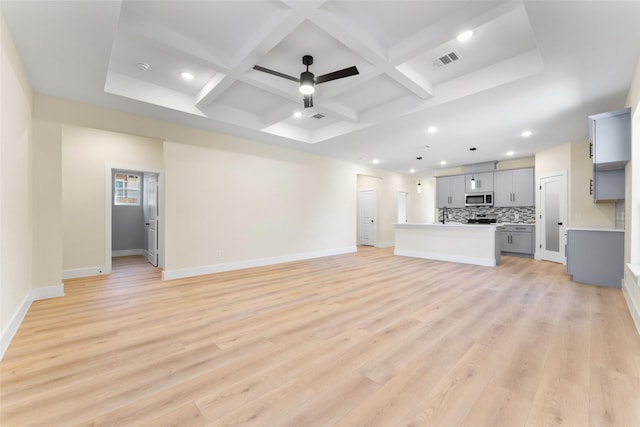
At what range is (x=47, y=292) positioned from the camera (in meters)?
3.62

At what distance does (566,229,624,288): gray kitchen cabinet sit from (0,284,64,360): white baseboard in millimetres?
7255

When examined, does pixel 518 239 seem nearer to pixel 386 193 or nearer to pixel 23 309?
pixel 386 193

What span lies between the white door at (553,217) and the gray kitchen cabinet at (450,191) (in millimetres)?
2287

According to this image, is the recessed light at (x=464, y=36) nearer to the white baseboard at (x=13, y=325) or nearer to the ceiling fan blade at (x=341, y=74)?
the ceiling fan blade at (x=341, y=74)

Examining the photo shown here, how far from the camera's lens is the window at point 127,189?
7453 mm

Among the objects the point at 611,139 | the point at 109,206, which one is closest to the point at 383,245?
the point at 611,139

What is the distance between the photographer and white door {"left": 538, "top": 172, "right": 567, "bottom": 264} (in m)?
6.05

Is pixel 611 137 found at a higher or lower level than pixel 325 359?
higher

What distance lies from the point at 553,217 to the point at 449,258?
2608mm

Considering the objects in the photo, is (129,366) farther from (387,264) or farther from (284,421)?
(387,264)

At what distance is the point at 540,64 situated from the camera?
9.79ft

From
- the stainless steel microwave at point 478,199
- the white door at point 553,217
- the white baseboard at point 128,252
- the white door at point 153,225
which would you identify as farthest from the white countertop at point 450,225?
the white baseboard at point 128,252

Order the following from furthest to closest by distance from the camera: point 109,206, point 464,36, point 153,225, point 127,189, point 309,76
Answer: point 127,189, point 153,225, point 109,206, point 309,76, point 464,36

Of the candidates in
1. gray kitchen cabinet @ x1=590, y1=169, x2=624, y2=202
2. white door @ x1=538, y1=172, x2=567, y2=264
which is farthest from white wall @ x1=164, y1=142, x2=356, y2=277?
gray kitchen cabinet @ x1=590, y1=169, x2=624, y2=202
